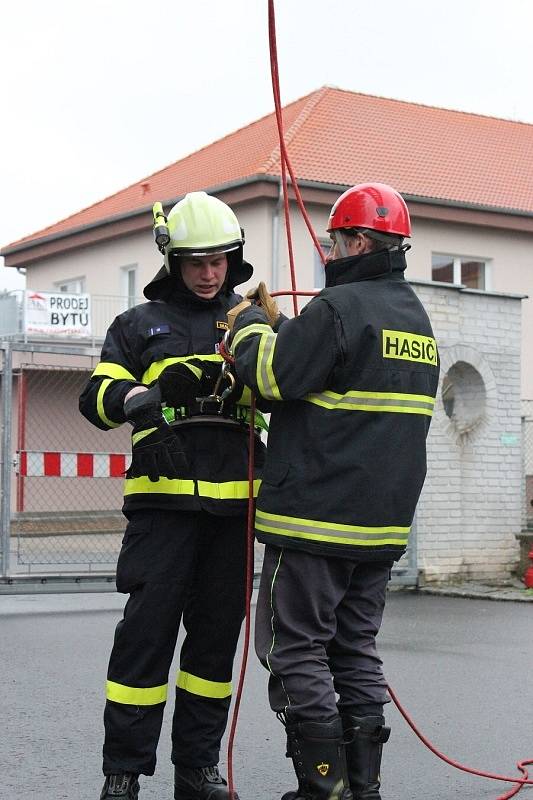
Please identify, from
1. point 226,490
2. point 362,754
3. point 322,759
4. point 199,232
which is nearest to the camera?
point 322,759

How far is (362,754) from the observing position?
4.08 metres

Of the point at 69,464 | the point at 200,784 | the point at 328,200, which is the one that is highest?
the point at 328,200

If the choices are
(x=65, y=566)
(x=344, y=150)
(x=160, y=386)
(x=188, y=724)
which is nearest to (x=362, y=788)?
(x=188, y=724)

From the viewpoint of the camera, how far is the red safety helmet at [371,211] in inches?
166

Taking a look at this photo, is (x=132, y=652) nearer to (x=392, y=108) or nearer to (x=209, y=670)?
(x=209, y=670)

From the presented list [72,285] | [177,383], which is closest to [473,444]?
[177,383]

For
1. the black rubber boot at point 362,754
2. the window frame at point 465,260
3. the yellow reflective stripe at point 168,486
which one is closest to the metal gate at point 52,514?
the yellow reflective stripe at point 168,486

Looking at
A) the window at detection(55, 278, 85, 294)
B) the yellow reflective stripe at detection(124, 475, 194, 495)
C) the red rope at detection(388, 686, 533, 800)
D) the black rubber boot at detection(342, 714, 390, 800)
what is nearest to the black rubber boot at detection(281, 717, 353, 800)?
the black rubber boot at detection(342, 714, 390, 800)

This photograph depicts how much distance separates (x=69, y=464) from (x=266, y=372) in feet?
23.1

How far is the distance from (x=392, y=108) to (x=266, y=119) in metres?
3.23

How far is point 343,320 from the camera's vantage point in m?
3.98

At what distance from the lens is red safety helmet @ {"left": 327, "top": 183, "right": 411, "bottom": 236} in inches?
166

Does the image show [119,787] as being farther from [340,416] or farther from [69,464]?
[69,464]

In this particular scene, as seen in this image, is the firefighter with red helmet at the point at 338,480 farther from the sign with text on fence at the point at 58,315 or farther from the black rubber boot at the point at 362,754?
the sign with text on fence at the point at 58,315
